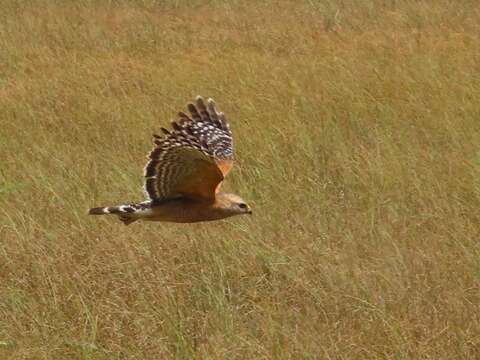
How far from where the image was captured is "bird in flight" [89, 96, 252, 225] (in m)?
4.03

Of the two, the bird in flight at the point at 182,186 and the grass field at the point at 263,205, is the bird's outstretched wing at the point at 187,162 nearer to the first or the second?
the bird in flight at the point at 182,186

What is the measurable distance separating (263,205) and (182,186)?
4.34 feet

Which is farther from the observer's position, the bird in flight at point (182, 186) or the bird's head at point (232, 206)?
the bird's head at point (232, 206)

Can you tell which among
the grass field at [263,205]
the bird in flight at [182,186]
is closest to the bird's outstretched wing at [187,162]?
the bird in flight at [182,186]

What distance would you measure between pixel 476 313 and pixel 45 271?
6.15 feet

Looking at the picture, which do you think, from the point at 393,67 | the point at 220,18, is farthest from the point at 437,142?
the point at 220,18

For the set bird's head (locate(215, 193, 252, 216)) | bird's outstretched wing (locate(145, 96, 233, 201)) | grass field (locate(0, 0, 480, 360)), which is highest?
bird's outstretched wing (locate(145, 96, 233, 201))

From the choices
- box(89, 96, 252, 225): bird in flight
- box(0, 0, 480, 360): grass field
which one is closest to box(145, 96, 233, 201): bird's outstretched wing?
box(89, 96, 252, 225): bird in flight

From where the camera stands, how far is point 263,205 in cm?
548

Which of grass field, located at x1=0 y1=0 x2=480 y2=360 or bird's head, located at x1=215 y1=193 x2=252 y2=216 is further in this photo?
bird's head, located at x1=215 y1=193 x2=252 y2=216

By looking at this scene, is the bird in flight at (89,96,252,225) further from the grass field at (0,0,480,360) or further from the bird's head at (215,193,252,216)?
the grass field at (0,0,480,360)

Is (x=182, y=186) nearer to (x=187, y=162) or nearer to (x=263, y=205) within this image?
(x=187, y=162)

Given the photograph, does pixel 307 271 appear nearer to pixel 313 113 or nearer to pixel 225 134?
pixel 225 134

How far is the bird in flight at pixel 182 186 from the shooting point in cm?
403
